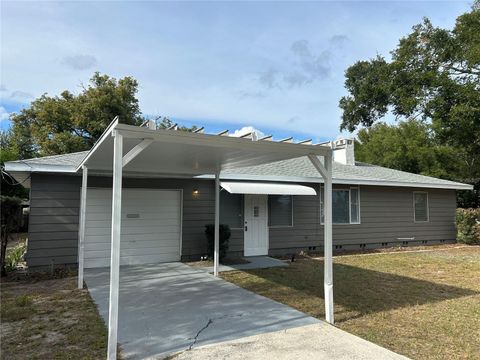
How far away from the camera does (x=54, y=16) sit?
782cm

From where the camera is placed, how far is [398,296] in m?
6.41

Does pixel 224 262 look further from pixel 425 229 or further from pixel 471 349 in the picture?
pixel 425 229

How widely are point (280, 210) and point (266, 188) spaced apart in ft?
4.38

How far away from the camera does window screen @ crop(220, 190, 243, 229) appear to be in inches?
419

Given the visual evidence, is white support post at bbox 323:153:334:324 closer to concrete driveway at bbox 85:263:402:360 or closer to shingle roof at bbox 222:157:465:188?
concrete driveway at bbox 85:263:402:360

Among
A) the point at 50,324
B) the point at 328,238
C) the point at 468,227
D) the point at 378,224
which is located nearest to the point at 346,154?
the point at 378,224

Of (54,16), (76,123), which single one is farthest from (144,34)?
(76,123)

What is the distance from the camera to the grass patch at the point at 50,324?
3973 mm

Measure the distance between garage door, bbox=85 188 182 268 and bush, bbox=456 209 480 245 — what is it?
1170 cm

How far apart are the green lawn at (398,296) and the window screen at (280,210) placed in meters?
1.54

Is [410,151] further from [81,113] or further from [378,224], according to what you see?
[81,113]

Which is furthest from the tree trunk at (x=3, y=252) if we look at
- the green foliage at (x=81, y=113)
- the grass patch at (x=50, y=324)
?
the green foliage at (x=81, y=113)

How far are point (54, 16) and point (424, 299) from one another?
9294mm

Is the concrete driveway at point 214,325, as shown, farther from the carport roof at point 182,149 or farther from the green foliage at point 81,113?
the green foliage at point 81,113
